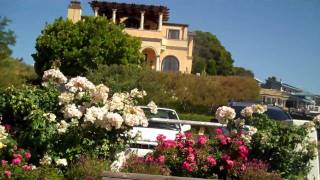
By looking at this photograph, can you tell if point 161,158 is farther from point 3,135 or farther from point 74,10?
point 74,10

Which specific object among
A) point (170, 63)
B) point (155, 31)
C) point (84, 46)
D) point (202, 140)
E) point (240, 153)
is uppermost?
point (155, 31)

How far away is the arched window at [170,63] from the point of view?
5934 cm

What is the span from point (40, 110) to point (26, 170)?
37.7 inches

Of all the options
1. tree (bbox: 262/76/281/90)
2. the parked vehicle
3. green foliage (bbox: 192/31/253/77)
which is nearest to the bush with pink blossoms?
the parked vehicle

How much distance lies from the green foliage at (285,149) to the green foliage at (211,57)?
7425cm

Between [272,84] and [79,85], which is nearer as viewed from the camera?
[79,85]

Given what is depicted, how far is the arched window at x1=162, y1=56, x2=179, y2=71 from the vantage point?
5934cm

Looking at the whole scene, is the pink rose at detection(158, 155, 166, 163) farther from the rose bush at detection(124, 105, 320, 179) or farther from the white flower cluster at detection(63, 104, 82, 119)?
the white flower cluster at detection(63, 104, 82, 119)

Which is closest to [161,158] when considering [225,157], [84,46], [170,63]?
[225,157]

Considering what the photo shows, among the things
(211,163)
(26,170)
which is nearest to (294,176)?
(211,163)

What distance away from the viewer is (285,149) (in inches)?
276

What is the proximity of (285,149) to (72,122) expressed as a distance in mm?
2957

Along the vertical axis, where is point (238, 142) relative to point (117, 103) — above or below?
below

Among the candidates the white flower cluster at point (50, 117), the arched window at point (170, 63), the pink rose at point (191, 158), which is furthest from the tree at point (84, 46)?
the pink rose at point (191, 158)
